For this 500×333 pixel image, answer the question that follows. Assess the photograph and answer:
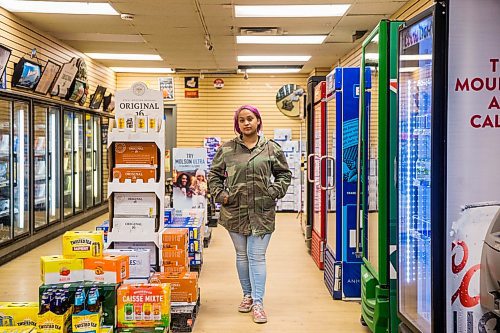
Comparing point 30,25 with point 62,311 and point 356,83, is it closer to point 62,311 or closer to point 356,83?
point 356,83

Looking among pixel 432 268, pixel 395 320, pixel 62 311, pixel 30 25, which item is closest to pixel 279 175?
pixel 395 320

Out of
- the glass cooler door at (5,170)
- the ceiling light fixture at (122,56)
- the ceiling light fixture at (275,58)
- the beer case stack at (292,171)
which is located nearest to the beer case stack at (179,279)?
the glass cooler door at (5,170)

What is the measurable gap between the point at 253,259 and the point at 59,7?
4702 millimetres

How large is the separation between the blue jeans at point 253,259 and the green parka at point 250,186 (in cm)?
8

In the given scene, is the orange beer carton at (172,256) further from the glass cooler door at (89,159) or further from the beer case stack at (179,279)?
the glass cooler door at (89,159)

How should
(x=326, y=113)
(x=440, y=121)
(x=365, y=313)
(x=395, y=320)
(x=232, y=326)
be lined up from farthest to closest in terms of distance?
(x=326, y=113) < (x=232, y=326) < (x=365, y=313) < (x=395, y=320) < (x=440, y=121)

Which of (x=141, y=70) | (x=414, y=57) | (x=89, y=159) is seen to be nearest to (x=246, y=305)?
(x=414, y=57)

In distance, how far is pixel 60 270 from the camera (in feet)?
13.1

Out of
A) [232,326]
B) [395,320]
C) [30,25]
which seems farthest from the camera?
[30,25]

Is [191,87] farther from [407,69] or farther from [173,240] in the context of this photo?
[407,69]

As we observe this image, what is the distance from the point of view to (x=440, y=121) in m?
2.37

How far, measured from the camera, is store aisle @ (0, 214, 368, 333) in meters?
4.70

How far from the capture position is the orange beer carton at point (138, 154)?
16.6ft

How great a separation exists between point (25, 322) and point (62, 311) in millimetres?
316
